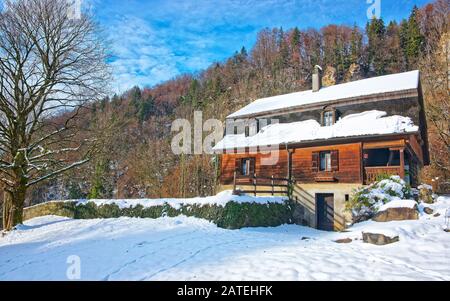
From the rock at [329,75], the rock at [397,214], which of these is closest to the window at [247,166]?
the rock at [397,214]

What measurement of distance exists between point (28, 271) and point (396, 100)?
69.5ft

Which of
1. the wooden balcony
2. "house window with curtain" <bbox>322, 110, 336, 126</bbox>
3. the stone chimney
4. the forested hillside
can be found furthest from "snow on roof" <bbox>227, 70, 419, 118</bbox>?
the forested hillside

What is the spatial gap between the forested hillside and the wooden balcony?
1274cm

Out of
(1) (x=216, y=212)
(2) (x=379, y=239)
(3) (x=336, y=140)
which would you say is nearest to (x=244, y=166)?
(3) (x=336, y=140)

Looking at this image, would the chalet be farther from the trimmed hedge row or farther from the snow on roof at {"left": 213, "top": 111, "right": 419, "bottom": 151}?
the trimmed hedge row

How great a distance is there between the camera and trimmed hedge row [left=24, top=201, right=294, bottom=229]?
50.9 ft

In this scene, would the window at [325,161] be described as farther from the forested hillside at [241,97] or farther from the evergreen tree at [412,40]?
the evergreen tree at [412,40]

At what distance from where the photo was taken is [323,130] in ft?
73.7

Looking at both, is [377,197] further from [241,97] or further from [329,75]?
[329,75]

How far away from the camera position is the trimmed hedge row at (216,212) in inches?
611

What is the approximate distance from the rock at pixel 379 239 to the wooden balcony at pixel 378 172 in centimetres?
938

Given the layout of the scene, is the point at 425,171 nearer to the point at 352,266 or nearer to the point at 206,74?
the point at 352,266
